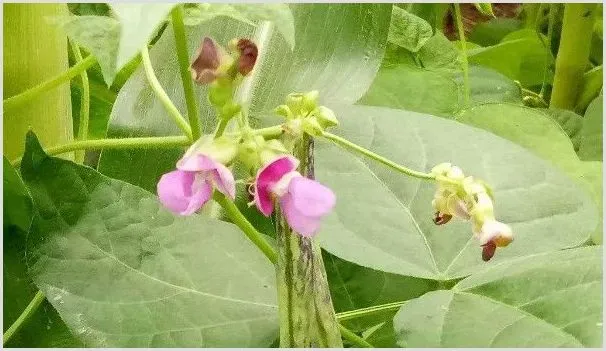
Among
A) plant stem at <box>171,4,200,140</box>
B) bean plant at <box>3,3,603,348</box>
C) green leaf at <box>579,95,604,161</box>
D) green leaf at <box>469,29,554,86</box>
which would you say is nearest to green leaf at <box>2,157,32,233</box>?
bean plant at <box>3,3,603,348</box>

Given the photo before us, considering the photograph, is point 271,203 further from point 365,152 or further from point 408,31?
point 408,31

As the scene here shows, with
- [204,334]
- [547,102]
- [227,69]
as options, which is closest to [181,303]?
[204,334]

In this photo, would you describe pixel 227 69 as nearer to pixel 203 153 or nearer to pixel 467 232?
pixel 203 153

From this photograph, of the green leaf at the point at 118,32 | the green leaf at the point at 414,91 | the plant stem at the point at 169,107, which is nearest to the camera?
the green leaf at the point at 118,32

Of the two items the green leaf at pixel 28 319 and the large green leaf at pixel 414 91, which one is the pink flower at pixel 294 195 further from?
the large green leaf at pixel 414 91

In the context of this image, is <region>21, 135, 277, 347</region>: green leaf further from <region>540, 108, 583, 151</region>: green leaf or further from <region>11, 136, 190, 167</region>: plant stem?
<region>540, 108, 583, 151</region>: green leaf

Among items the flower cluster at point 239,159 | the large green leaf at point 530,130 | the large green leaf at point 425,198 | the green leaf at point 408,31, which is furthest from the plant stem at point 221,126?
the green leaf at point 408,31
